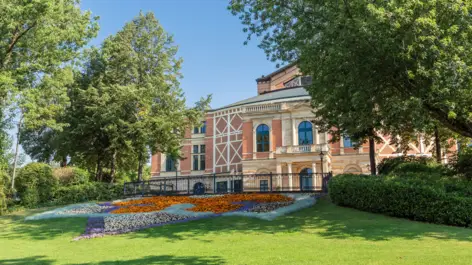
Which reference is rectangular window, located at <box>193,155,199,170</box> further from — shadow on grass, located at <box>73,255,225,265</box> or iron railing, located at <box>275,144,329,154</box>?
shadow on grass, located at <box>73,255,225,265</box>

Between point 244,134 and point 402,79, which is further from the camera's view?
point 244,134

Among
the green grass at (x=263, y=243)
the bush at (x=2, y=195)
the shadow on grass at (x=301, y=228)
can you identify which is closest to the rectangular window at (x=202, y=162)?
the bush at (x=2, y=195)

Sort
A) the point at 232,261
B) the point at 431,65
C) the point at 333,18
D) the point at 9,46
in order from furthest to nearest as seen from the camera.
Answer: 1. the point at 9,46
2. the point at 333,18
3. the point at 431,65
4. the point at 232,261

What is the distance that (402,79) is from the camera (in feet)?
43.5

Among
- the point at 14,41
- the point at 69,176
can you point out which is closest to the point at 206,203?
the point at 69,176

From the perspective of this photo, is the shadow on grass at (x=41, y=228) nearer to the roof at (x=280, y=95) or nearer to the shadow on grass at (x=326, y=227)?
the shadow on grass at (x=326, y=227)

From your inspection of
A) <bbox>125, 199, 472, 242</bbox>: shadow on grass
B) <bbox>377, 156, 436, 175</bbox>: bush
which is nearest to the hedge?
<bbox>125, 199, 472, 242</bbox>: shadow on grass

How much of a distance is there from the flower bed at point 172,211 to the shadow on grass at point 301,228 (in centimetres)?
58

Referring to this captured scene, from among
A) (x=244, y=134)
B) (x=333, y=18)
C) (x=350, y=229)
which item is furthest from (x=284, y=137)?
(x=350, y=229)

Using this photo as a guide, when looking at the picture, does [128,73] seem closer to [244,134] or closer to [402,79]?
[244,134]

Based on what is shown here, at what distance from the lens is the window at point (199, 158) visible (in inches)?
1845

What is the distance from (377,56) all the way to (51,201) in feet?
68.5

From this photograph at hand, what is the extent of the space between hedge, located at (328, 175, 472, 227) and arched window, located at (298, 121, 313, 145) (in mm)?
22717

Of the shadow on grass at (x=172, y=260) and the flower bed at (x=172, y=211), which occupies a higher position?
the flower bed at (x=172, y=211)
